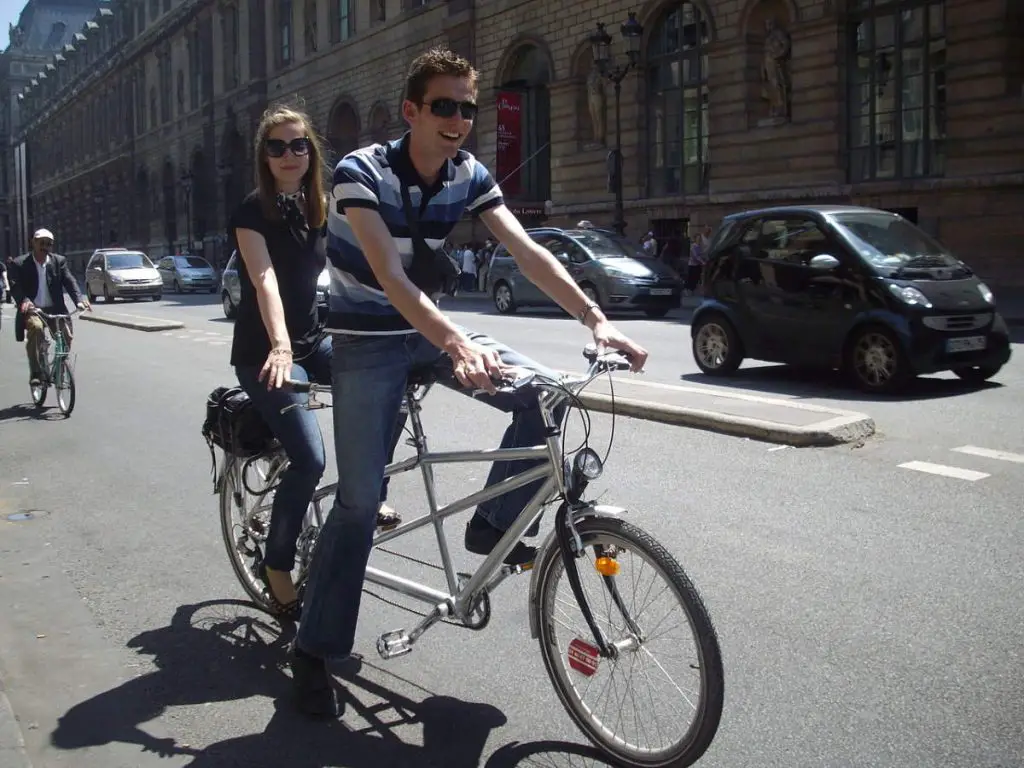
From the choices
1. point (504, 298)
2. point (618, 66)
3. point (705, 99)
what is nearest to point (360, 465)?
point (504, 298)

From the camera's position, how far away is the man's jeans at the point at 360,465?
3.56 metres

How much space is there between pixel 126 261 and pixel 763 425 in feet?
112

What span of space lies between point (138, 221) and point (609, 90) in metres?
57.0

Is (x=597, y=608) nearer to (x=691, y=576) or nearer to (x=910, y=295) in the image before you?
(x=691, y=576)

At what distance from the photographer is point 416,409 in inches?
148

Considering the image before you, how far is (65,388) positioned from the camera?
11.2 meters

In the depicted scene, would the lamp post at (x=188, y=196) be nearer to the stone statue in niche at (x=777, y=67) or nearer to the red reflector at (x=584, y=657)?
the stone statue in niche at (x=777, y=67)

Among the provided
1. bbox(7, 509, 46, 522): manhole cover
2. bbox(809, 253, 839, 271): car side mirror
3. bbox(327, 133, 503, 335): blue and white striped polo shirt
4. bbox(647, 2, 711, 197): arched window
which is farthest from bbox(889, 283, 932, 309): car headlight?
bbox(647, 2, 711, 197): arched window

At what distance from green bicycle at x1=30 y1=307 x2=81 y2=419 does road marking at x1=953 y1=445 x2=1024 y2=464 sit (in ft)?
24.9

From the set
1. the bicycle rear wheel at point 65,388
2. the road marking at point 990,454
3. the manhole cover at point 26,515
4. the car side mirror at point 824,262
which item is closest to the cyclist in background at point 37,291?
the bicycle rear wheel at point 65,388

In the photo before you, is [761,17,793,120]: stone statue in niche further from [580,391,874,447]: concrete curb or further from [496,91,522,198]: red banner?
[580,391,874,447]: concrete curb

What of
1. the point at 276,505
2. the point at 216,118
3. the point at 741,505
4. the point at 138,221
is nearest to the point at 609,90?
the point at 741,505

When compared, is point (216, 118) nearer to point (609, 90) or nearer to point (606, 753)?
point (609, 90)

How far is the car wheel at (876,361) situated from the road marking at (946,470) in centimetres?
335
